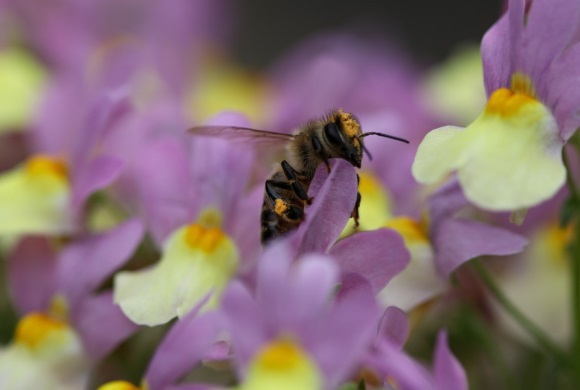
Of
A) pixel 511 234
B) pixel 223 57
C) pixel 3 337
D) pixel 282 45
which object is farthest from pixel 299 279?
pixel 282 45

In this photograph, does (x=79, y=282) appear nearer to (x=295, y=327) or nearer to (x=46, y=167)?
(x=46, y=167)

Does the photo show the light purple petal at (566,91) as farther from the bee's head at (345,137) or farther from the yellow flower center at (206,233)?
the yellow flower center at (206,233)

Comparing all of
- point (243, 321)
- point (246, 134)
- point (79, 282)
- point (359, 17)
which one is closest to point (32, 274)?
point (79, 282)

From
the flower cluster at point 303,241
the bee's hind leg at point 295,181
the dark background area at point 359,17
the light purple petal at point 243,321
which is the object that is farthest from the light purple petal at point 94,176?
the dark background area at point 359,17

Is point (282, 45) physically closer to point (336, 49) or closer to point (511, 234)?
point (336, 49)

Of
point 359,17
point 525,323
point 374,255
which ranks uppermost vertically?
point 374,255

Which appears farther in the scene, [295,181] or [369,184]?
[369,184]
